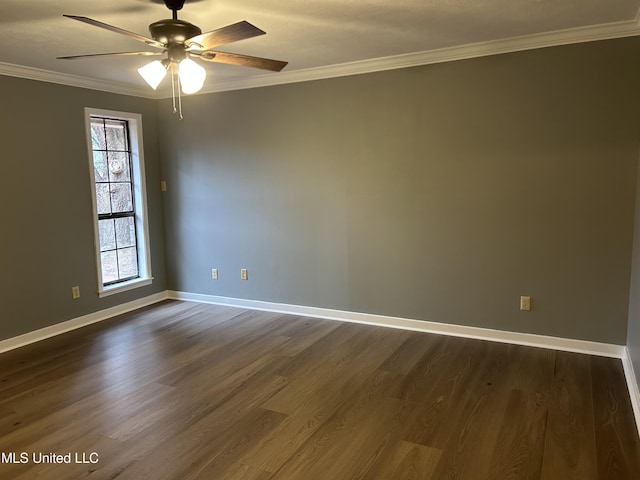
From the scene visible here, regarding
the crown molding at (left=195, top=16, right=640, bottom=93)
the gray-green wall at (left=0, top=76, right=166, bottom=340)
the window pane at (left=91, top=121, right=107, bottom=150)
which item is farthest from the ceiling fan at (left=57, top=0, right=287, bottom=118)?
the window pane at (left=91, top=121, right=107, bottom=150)

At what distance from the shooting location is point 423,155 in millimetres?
4047

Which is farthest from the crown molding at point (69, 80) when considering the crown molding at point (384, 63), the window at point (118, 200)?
the window at point (118, 200)

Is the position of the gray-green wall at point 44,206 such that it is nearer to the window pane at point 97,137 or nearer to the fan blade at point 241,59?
the window pane at point 97,137

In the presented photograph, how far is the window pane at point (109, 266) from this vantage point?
4.95 m

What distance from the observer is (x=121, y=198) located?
5125 millimetres

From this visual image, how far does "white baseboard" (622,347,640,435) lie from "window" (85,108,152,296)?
462 centimetres

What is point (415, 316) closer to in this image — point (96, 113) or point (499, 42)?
point (499, 42)

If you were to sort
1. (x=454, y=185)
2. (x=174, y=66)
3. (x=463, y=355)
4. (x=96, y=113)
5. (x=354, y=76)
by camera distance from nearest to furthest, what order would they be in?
(x=174, y=66) → (x=463, y=355) → (x=454, y=185) → (x=354, y=76) → (x=96, y=113)

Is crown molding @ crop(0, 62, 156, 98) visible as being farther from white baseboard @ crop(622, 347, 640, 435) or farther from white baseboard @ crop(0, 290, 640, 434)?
white baseboard @ crop(622, 347, 640, 435)

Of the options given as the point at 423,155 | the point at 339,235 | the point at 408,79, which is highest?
the point at 408,79

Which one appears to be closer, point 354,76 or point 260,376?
point 260,376

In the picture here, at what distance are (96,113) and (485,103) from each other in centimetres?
372

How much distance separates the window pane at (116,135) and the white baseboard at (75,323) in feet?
5.64

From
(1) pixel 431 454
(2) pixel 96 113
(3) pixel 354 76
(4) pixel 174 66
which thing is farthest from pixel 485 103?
(2) pixel 96 113
